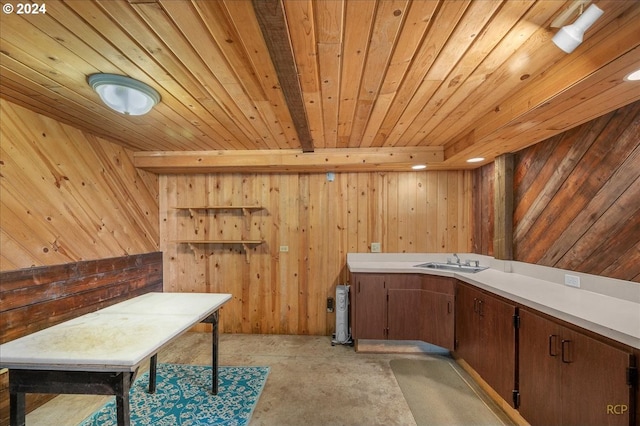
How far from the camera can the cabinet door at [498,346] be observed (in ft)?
6.58

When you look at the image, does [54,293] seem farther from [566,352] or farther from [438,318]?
[566,352]

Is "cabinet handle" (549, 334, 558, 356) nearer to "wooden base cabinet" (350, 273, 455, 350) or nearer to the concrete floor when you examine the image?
the concrete floor

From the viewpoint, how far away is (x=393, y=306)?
3.10m

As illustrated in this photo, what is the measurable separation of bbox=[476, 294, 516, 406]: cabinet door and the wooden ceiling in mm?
1418

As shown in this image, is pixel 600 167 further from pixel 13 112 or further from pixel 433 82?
pixel 13 112

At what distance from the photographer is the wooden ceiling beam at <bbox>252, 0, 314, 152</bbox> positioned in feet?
3.56

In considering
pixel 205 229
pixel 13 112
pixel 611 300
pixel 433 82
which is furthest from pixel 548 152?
pixel 13 112

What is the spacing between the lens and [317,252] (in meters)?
3.74

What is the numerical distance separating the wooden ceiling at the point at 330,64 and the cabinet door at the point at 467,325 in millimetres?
1420

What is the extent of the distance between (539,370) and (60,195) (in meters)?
3.96

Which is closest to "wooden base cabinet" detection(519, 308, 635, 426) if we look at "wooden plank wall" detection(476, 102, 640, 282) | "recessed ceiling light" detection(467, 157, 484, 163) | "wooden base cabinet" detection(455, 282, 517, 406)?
"wooden base cabinet" detection(455, 282, 517, 406)

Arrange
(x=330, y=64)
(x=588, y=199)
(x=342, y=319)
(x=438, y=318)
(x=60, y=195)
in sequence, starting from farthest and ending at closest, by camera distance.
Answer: (x=342, y=319)
(x=438, y=318)
(x=60, y=195)
(x=588, y=199)
(x=330, y=64)

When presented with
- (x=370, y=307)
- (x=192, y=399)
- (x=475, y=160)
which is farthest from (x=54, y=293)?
(x=475, y=160)

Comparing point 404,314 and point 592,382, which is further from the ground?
point 592,382
